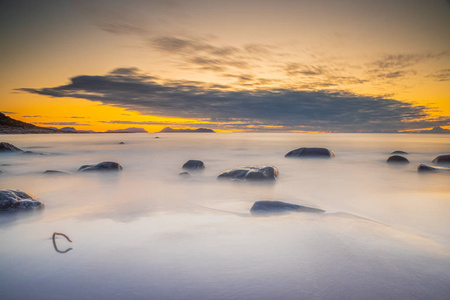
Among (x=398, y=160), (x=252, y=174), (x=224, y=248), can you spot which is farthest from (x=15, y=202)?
(x=398, y=160)

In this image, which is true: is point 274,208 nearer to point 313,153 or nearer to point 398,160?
point 313,153

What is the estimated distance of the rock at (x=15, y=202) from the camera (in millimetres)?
4715

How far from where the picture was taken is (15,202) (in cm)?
480

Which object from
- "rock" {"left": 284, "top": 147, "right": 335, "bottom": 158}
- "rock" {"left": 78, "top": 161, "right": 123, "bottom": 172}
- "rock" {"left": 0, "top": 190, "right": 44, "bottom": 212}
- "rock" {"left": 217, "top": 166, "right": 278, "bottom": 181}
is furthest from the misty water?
"rock" {"left": 284, "top": 147, "right": 335, "bottom": 158}

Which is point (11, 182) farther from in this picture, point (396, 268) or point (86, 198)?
point (396, 268)

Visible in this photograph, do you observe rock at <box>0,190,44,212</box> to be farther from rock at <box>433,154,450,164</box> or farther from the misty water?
rock at <box>433,154,450,164</box>

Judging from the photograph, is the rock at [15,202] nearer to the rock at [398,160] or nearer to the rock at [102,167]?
the rock at [102,167]

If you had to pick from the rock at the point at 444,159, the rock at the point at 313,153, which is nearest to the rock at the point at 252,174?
the rock at the point at 313,153

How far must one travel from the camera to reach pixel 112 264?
294cm

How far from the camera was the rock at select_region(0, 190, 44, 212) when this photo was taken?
471 cm

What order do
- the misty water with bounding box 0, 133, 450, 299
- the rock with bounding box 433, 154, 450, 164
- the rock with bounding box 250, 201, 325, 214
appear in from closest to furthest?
1. the misty water with bounding box 0, 133, 450, 299
2. the rock with bounding box 250, 201, 325, 214
3. the rock with bounding box 433, 154, 450, 164

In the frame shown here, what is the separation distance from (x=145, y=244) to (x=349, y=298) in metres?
2.38

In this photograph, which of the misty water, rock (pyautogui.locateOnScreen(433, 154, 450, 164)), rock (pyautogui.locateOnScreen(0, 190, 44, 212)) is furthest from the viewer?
rock (pyautogui.locateOnScreen(433, 154, 450, 164))

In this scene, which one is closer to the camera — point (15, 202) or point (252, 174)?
point (15, 202)
